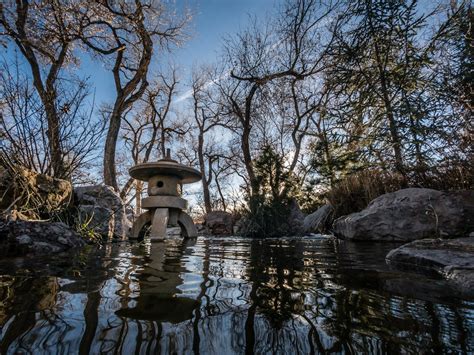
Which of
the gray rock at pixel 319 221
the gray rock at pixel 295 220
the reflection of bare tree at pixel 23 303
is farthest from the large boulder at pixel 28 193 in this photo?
the gray rock at pixel 319 221

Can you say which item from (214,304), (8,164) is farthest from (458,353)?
(8,164)

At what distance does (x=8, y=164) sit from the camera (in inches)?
120

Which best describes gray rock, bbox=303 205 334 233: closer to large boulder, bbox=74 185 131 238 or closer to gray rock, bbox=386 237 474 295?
large boulder, bbox=74 185 131 238

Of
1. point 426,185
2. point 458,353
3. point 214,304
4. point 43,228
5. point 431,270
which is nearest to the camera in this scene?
point 458,353

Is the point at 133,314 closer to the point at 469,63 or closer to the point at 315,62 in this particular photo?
the point at 469,63

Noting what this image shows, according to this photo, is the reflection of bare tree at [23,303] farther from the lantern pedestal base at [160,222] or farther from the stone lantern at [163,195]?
the stone lantern at [163,195]

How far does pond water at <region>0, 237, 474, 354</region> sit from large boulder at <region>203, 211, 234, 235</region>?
372 inches

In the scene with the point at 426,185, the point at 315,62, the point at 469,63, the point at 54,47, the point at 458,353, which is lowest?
the point at 458,353

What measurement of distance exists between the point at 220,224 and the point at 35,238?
28.0ft

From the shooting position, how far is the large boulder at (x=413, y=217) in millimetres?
3777

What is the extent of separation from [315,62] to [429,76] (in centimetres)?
620

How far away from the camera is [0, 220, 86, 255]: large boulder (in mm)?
2221

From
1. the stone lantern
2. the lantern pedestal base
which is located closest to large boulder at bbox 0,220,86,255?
the lantern pedestal base

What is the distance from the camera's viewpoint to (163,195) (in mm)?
6406
